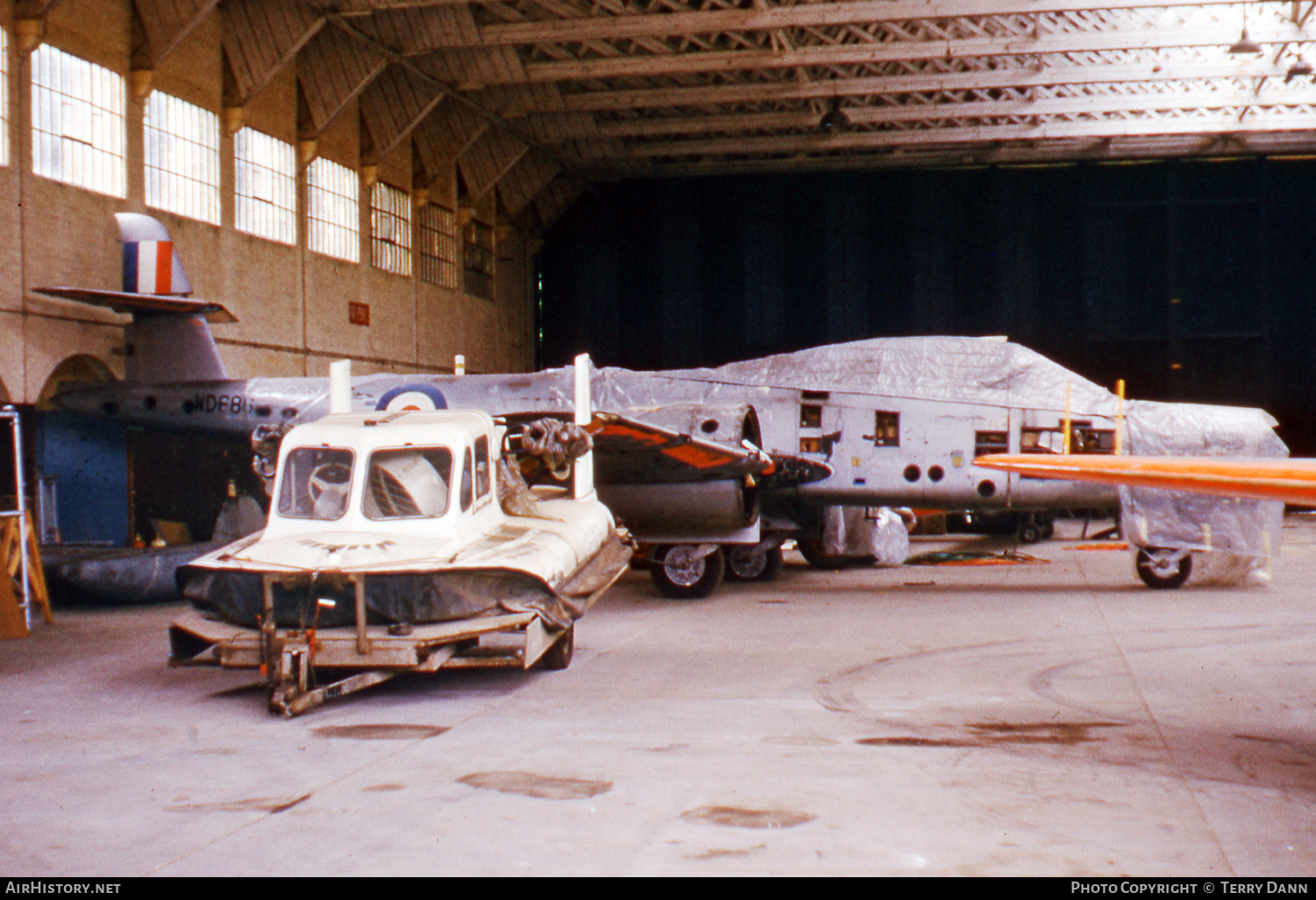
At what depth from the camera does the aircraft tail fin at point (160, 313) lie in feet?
51.8

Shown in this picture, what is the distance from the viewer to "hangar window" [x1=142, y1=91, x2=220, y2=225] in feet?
58.4

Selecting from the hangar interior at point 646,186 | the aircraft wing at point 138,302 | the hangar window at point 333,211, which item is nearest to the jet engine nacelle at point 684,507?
the aircraft wing at point 138,302

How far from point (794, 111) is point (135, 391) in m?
17.5

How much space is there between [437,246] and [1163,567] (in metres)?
18.7

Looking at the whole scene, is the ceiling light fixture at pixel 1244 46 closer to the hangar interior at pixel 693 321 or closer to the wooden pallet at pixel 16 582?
the hangar interior at pixel 693 321

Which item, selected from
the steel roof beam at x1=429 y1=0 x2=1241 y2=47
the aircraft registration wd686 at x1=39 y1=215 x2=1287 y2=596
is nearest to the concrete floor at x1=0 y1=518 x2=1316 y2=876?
the aircraft registration wd686 at x1=39 y1=215 x2=1287 y2=596

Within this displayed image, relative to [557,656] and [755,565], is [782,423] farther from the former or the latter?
[557,656]

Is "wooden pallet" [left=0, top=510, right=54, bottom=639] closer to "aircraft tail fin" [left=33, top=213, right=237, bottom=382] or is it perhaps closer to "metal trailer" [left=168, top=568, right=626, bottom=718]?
"aircraft tail fin" [left=33, top=213, right=237, bottom=382]

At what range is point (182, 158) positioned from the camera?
1847 cm

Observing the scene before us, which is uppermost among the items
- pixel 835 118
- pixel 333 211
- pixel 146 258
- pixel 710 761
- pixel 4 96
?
pixel 835 118

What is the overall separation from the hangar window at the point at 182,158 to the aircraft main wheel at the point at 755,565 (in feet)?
34.0

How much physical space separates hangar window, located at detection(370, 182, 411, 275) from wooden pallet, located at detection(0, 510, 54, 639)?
12.8m

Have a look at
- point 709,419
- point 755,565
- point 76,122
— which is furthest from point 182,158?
point 755,565
